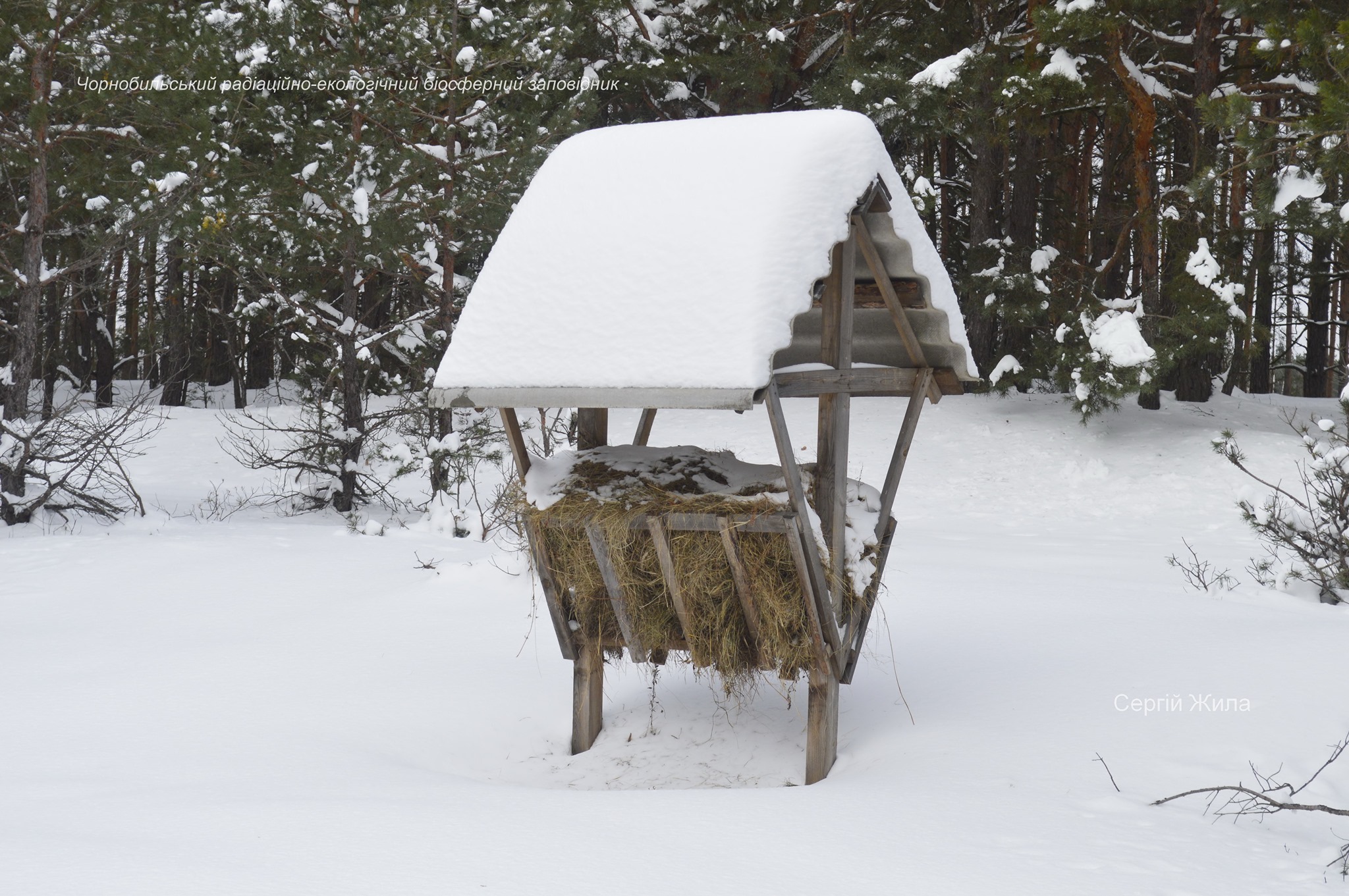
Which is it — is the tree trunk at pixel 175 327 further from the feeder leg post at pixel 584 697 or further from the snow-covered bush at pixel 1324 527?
the snow-covered bush at pixel 1324 527

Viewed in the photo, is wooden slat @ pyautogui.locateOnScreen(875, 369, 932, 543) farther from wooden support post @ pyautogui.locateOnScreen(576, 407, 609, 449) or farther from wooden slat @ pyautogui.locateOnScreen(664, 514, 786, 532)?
wooden support post @ pyautogui.locateOnScreen(576, 407, 609, 449)

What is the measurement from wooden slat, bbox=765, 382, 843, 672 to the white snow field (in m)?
0.61

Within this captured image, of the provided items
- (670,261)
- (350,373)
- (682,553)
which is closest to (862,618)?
(682,553)

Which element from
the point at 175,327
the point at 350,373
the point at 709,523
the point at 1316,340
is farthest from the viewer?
the point at 1316,340

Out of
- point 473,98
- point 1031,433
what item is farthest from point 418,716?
point 1031,433

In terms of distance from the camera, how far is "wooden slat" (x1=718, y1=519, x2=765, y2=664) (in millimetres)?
4328

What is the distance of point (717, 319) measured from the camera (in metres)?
4.03

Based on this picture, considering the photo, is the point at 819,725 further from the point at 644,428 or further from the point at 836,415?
the point at 644,428

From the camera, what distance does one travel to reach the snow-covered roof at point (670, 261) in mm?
4020

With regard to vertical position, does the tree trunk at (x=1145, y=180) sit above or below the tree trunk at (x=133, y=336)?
above

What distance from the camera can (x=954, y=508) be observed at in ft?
42.7

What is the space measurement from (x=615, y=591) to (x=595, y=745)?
3.33 feet

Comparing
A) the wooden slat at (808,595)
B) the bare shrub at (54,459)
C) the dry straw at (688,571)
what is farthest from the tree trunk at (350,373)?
the wooden slat at (808,595)

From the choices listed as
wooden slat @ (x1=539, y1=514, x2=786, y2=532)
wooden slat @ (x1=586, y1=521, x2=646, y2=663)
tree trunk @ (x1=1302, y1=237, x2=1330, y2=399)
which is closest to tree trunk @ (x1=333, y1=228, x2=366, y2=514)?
wooden slat @ (x1=586, y1=521, x2=646, y2=663)
